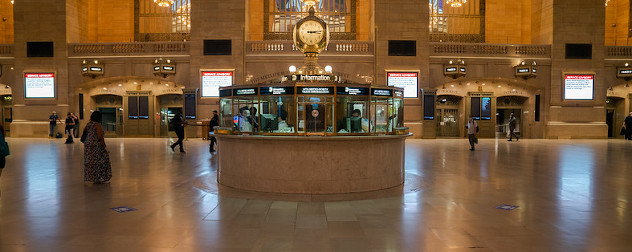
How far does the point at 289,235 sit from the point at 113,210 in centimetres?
313

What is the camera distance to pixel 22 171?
35.1 feet

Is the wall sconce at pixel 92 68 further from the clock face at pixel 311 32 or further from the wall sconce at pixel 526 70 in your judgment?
the wall sconce at pixel 526 70

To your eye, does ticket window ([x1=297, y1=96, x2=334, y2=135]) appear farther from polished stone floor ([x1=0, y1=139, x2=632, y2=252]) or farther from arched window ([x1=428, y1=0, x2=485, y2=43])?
arched window ([x1=428, y1=0, x2=485, y2=43])

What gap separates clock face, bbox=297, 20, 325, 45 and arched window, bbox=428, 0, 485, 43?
896 inches

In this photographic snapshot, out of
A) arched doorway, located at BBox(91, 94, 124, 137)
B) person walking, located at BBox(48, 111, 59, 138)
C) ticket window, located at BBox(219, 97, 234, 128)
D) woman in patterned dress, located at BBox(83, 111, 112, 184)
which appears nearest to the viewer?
ticket window, located at BBox(219, 97, 234, 128)

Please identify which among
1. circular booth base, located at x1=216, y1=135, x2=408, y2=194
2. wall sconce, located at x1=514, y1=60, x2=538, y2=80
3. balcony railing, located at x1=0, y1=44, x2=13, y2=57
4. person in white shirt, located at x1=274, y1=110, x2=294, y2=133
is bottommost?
circular booth base, located at x1=216, y1=135, x2=408, y2=194

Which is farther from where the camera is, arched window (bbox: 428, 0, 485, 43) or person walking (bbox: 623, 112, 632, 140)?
arched window (bbox: 428, 0, 485, 43)

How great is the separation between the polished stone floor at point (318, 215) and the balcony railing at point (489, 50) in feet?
53.0

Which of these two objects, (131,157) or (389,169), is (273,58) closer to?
(131,157)

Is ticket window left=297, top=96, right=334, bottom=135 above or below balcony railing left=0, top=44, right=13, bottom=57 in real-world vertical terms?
below

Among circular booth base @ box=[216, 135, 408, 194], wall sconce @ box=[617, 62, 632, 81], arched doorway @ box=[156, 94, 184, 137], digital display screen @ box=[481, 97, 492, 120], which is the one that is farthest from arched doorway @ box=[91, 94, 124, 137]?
wall sconce @ box=[617, 62, 632, 81]

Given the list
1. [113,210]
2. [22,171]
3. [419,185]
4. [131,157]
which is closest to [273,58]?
[131,157]

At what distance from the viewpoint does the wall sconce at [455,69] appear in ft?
81.8

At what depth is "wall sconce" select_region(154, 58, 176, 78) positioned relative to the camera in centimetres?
2497
